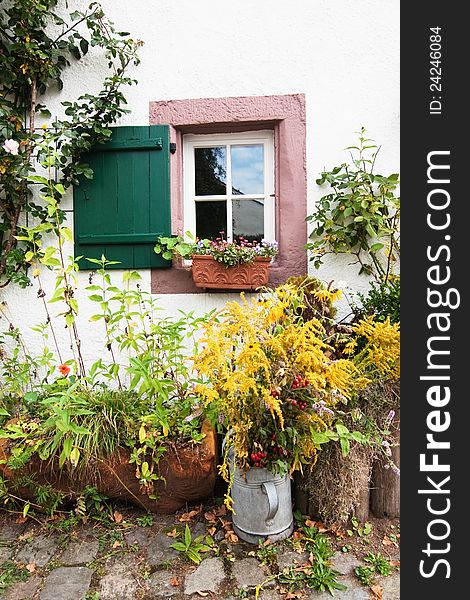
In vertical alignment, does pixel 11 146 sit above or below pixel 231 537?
above

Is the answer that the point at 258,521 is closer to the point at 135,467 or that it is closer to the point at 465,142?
the point at 135,467

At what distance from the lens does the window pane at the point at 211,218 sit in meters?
3.61

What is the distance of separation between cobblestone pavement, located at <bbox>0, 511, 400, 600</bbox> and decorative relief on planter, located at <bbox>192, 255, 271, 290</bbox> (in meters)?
1.47

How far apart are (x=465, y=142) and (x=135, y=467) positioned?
8.09 feet

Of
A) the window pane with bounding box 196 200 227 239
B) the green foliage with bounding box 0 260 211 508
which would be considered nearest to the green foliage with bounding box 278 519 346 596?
the green foliage with bounding box 0 260 211 508

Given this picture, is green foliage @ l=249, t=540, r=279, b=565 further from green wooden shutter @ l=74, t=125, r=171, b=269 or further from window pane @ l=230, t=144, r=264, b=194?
window pane @ l=230, t=144, r=264, b=194

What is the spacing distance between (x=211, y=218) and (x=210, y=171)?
1.18 feet

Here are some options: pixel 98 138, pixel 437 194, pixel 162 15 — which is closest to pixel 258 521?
pixel 437 194

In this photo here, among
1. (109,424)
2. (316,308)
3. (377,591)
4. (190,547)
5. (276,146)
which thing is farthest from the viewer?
(276,146)

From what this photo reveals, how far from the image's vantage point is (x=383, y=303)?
2945 mm

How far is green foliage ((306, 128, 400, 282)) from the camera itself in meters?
3.16

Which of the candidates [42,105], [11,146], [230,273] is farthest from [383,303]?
[42,105]

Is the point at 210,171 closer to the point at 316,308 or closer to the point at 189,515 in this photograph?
the point at 316,308

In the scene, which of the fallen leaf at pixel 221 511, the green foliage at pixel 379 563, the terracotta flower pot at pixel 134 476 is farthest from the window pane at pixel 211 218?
the green foliage at pixel 379 563
